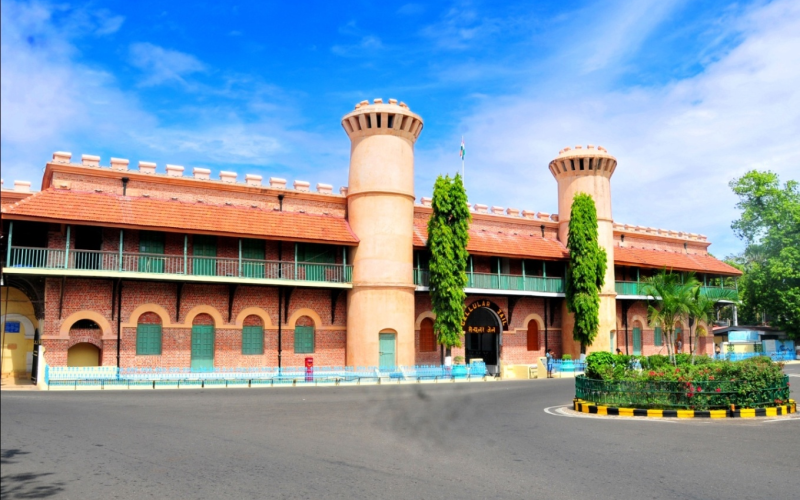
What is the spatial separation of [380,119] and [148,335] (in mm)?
13580

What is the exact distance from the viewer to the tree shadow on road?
3.06 m

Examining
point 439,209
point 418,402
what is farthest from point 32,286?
point 439,209

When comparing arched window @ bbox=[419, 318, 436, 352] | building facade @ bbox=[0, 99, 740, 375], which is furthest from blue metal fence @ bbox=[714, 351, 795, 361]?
arched window @ bbox=[419, 318, 436, 352]

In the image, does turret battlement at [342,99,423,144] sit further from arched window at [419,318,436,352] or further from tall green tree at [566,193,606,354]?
tall green tree at [566,193,606,354]

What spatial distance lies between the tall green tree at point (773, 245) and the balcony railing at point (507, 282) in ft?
66.6

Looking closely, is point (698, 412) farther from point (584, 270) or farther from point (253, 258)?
point (584, 270)

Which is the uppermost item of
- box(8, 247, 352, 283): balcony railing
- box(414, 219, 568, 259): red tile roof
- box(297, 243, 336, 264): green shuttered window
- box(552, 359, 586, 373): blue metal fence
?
box(414, 219, 568, 259): red tile roof

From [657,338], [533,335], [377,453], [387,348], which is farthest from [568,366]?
[377,453]

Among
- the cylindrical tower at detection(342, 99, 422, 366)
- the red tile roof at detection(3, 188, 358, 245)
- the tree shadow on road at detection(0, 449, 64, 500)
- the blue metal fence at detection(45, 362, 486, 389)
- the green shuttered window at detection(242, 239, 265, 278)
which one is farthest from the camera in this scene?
the cylindrical tower at detection(342, 99, 422, 366)

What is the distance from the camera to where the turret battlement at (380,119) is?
28969 millimetres

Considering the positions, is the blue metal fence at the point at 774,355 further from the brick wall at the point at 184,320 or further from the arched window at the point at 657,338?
the brick wall at the point at 184,320

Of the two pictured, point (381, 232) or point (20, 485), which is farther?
point (381, 232)

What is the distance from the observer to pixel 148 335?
24.3m

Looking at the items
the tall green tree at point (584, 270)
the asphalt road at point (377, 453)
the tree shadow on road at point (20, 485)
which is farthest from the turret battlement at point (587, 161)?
the tree shadow on road at point (20, 485)
